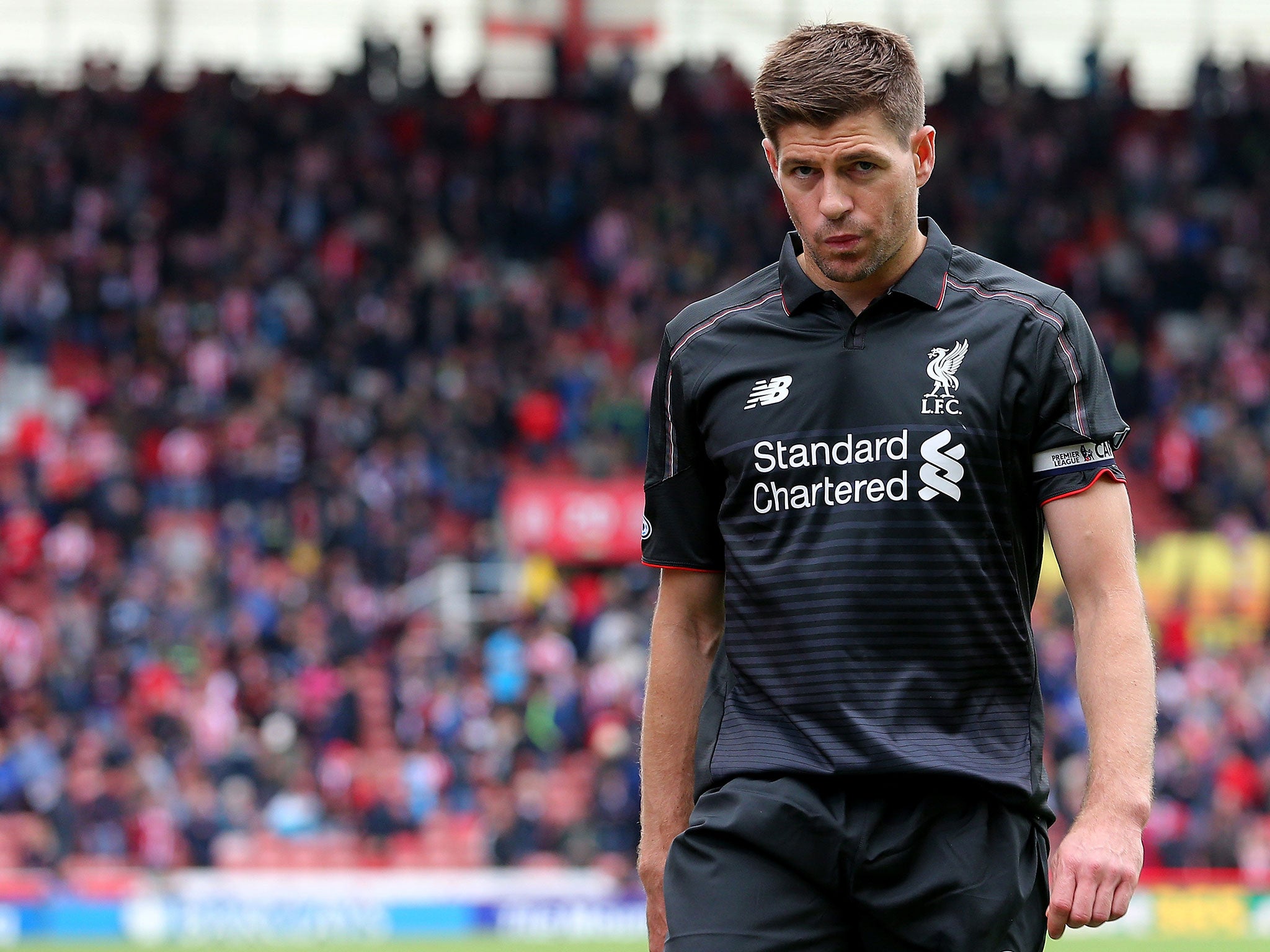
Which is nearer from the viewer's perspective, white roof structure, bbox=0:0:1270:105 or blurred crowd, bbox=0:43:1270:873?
blurred crowd, bbox=0:43:1270:873

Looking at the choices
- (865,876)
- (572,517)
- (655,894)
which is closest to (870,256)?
(865,876)

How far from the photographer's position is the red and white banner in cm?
1822

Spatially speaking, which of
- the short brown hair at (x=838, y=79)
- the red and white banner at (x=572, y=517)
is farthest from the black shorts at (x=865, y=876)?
the red and white banner at (x=572, y=517)

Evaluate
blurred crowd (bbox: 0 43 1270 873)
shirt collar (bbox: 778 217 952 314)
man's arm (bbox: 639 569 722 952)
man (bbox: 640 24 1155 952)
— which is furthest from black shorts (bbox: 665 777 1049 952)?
blurred crowd (bbox: 0 43 1270 873)

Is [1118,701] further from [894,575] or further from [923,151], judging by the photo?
[923,151]

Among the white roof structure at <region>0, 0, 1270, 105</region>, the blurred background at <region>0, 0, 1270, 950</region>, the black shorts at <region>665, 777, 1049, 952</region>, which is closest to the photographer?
the black shorts at <region>665, 777, 1049, 952</region>

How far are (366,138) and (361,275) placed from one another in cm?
193

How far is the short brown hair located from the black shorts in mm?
992

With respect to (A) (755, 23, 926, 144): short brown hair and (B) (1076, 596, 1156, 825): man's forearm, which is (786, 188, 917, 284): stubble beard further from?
(B) (1076, 596, 1156, 825): man's forearm

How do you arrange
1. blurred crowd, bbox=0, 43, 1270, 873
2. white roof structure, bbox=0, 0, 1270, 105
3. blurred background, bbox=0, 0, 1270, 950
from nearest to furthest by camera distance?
blurred background, bbox=0, 0, 1270, 950, blurred crowd, bbox=0, 43, 1270, 873, white roof structure, bbox=0, 0, 1270, 105

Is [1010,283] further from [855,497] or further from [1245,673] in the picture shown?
[1245,673]

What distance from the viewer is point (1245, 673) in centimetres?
1647

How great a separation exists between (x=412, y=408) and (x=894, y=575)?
52.4 ft

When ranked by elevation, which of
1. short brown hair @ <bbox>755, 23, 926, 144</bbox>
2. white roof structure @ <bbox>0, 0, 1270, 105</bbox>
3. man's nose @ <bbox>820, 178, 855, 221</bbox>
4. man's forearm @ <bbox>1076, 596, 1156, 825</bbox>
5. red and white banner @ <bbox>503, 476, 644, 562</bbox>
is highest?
white roof structure @ <bbox>0, 0, 1270, 105</bbox>
